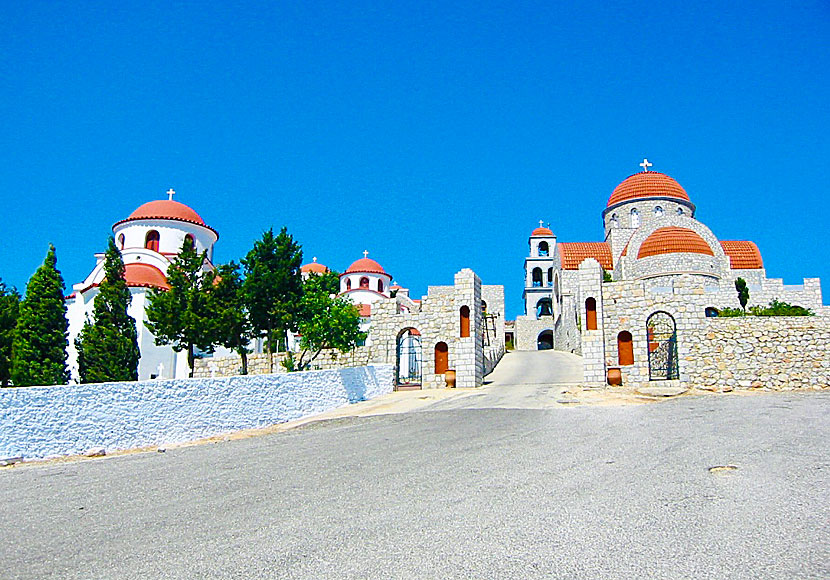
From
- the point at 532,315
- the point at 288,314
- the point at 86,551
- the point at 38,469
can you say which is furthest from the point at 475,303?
the point at 532,315

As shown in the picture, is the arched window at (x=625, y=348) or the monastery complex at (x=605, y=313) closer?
the monastery complex at (x=605, y=313)

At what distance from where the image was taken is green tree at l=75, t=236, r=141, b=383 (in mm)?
23436

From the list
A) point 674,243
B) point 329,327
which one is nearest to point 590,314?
point 329,327

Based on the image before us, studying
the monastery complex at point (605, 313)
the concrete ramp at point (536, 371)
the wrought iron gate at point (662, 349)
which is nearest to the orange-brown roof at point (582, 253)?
the monastery complex at point (605, 313)

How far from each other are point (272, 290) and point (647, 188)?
2941 cm

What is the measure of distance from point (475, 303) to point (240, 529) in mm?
16226

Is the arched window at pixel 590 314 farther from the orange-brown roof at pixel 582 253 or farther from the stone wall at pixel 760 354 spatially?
Result: the orange-brown roof at pixel 582 253

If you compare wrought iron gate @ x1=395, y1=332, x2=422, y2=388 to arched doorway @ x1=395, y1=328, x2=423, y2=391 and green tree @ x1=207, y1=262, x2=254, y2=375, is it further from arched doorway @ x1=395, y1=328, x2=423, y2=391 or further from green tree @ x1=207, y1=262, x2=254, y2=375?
green tree @ x1=207, y1=262, x2=254, y2=375

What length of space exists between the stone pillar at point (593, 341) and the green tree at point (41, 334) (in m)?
18.3

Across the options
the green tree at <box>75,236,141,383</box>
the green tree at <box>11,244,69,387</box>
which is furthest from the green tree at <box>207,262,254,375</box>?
the green tree at <box>11,244,69,387</box>

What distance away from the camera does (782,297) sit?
31703mm

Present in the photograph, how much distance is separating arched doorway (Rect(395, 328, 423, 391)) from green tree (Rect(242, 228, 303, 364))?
14.4 feet

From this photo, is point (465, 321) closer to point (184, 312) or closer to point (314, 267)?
point (184, 312)

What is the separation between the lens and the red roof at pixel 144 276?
93.9 feet
